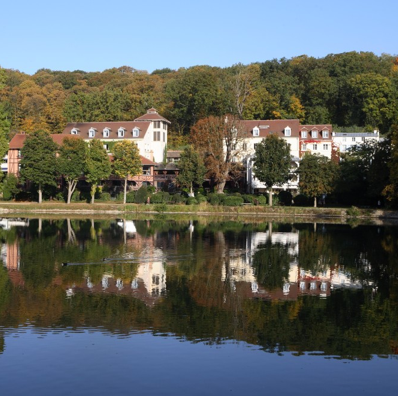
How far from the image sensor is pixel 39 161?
67.2 meters

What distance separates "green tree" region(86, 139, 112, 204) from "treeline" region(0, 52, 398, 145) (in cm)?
1922

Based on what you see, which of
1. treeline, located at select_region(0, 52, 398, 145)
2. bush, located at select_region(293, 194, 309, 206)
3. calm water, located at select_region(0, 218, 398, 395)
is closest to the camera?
calm water, located at select_region(0, 218, 398, 395)

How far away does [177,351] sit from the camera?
17219mm

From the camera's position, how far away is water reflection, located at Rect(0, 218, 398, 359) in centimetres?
1948

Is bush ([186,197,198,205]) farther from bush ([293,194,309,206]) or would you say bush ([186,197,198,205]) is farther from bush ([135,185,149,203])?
bush ([293,194,309,206])

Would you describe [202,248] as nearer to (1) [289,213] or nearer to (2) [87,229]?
(2) [87,229]

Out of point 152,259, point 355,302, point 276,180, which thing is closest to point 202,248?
point 152,259

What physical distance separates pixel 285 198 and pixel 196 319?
49.7m

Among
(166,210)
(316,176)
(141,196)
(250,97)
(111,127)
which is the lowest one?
(166,210)

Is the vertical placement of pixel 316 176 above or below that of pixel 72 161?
below

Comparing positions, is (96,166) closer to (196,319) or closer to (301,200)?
(301,200)

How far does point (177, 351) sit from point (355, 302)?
363 inches

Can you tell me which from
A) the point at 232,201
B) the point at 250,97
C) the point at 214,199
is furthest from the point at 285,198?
the point at 250,97

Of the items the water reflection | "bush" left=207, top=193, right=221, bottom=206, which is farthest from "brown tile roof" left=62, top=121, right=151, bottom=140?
the water reflection
